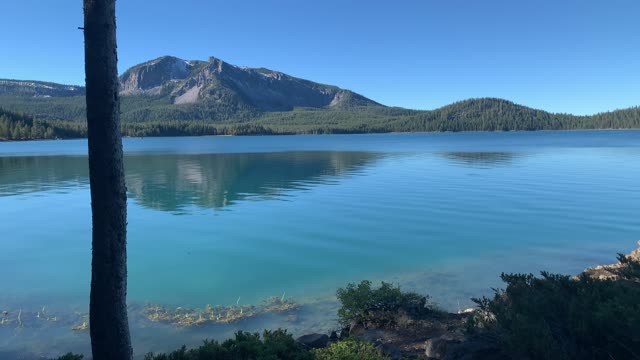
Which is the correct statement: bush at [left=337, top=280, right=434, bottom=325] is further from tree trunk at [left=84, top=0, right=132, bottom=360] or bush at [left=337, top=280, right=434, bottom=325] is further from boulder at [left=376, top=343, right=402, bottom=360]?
tree trunk at [left=84, top=0, right=132, bottom=360]

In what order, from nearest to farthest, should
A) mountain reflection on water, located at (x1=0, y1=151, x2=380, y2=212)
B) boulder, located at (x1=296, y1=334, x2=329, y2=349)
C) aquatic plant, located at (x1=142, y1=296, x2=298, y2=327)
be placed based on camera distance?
boulder, located at (x1=296, y1=334, x2=329, y2=349) < aquatic plant, located at (x1=142, y1=296, x2=298, y2=327) < mountain reflection on water, located at (x1=0, y1=151, x2=380, y2=212)

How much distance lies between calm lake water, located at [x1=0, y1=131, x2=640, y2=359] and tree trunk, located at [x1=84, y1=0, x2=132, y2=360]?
5882 millimetres

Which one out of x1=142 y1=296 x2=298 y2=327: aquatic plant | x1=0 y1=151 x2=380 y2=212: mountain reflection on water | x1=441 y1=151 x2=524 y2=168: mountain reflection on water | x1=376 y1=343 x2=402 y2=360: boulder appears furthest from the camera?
x1=441 y1=151 x2=524 y2=168: mountain reflection on water

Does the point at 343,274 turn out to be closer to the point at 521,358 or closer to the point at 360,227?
the point at 360,227

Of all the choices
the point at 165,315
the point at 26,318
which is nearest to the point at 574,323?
the point at 165,315

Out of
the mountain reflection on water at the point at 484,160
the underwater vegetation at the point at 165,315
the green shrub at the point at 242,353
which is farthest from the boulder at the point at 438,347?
the mountain reflection on water at the point at 484,160

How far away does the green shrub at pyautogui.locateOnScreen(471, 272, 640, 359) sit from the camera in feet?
19.7

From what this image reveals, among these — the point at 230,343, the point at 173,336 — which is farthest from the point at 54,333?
the point at 230,343

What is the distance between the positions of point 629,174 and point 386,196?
28.6 metres

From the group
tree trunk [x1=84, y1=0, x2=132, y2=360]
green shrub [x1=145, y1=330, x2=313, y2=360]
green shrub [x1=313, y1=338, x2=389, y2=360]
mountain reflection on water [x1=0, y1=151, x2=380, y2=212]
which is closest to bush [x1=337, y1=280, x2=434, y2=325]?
green shrub [x1=313, y1=338, x2=389, y2=360]

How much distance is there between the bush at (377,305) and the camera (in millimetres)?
10773

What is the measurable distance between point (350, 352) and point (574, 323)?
3.32 metres

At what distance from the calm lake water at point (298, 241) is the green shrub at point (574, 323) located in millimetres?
6123

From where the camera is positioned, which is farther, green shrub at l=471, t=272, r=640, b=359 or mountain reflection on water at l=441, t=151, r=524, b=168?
mountain reflection on water at l=441, t=151, r=524, b=168
